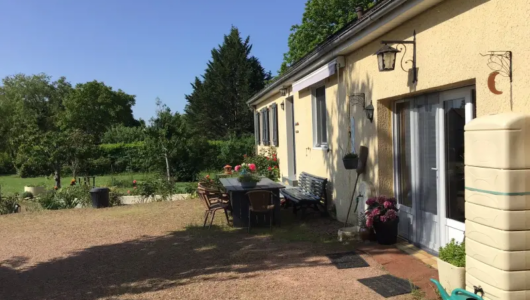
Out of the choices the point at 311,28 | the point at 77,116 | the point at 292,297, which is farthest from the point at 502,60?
the point at 77,116

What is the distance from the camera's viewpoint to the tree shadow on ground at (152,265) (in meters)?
4.63

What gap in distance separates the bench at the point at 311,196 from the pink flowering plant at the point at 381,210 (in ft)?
7.92

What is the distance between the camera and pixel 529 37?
10.4 feet

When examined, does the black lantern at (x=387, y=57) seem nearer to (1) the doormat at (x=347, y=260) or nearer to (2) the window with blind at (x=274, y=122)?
(1) the doormat at (x=347, y=260)

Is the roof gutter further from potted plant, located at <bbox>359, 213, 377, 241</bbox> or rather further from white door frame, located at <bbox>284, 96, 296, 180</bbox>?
potted plant, located at <bbox>359, 213, 377, 241</bbox>

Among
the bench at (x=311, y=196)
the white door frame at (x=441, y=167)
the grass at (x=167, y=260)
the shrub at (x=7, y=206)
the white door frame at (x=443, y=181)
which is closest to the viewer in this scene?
the white door frame at (x=441, y=167)

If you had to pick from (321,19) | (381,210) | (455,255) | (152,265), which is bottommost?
(152,265)

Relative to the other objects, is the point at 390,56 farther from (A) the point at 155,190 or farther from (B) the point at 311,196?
(A) the point at 155,190

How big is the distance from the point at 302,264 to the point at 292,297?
3.57 ft

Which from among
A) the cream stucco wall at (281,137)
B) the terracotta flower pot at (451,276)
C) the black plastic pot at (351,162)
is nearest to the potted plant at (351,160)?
the black plastic pot at (351,162)

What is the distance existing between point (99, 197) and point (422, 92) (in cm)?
906

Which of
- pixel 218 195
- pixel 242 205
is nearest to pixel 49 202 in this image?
pixel 218 195

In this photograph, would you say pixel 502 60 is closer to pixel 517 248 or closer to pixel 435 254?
pixel 517 248

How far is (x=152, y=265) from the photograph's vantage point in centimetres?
541
